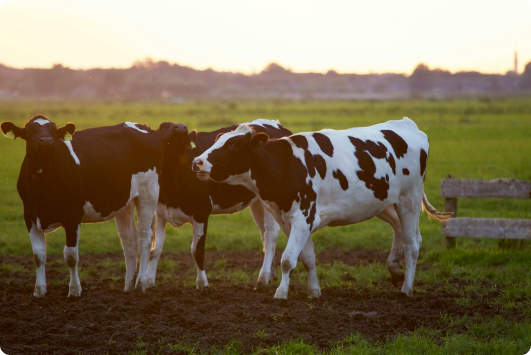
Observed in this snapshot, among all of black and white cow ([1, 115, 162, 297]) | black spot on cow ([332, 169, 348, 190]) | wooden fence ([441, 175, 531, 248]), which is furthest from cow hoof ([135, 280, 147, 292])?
wooden fence ([441, 175, 531, 248])

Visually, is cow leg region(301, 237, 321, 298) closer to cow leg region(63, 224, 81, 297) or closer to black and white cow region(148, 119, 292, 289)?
black and white cow region(148, 119, 292, 289)

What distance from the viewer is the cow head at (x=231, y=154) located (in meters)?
6.54

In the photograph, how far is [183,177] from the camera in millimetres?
7980

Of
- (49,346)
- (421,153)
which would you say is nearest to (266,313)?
(49,346)

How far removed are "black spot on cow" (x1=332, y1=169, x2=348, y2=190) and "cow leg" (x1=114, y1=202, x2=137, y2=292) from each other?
3041 millimetres

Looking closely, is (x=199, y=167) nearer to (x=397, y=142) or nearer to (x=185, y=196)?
(x=185, y=196)

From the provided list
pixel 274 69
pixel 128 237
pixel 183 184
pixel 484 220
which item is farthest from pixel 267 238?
pixel 274 69

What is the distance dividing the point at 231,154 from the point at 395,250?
10.2ft

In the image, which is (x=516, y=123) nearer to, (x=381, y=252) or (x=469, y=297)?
(x=381, y=252)

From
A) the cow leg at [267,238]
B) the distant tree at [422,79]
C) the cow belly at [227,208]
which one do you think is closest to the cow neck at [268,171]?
the cow belly at [227,208]

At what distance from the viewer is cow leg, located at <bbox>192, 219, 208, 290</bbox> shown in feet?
25.7

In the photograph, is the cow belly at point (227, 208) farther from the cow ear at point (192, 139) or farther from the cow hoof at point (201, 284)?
the cow hoof at point (201, 284)

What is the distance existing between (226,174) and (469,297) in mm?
3583

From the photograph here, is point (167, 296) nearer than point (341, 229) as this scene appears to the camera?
Yes
